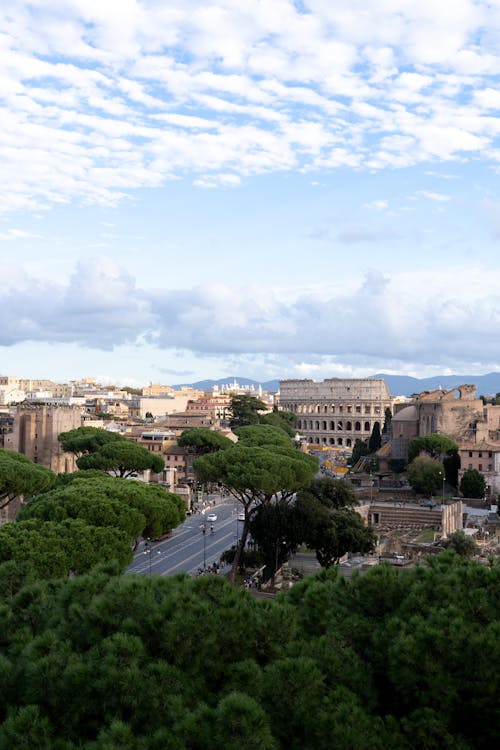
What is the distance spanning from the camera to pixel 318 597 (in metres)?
11.3

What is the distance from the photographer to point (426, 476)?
171 ft

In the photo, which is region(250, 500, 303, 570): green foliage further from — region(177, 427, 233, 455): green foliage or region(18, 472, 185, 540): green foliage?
region(177, 427, 233, 455): green foliage

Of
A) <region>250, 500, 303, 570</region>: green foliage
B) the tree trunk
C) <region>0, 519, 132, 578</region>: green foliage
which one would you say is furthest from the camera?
<region>250, 500, 303, 570</region>: green foliage

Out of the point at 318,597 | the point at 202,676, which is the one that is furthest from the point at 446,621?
the point at 202,676

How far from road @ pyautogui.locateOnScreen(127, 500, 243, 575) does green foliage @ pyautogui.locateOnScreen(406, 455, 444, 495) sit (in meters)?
11.7

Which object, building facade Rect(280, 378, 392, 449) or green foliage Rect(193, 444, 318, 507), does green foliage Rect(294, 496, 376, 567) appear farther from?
building facade Rect(280, 378, 392, 449)

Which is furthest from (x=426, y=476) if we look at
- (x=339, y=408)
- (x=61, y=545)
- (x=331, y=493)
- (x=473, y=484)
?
(x=339, y=408)

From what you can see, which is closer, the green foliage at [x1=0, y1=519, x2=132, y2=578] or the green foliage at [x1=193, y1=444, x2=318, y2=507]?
the green foliage at [x1=0, y1=519, x2=132, y2=578]

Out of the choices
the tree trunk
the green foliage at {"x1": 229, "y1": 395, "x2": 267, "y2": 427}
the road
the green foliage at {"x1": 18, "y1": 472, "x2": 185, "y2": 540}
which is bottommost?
the road

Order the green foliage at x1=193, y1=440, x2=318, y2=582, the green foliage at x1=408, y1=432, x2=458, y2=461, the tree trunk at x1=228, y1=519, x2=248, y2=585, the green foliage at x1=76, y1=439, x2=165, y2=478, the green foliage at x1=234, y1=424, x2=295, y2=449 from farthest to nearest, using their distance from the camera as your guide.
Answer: the green foliage at x1=408, y1=432, x2=458, y2=461
the green foliage at x1=234, y1=424, x2=295, y2=449
the green foliage at x1=76, y1=439, x2=165, y2=478
the green foliage at x1=193, y1=440, x2=318, y2=582
the tree trunk at x1=228, y1=519, x2=248, y2=585

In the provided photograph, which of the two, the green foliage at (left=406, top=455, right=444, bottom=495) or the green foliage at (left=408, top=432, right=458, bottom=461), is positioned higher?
the green foliage at (left=408, top=432, right=458, bottom=461)

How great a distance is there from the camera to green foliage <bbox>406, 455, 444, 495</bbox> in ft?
171

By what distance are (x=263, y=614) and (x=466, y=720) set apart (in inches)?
107

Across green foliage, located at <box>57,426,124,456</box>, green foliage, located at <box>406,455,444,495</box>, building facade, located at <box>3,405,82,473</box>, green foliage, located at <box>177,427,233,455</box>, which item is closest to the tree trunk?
green foliage, located at <box>57,426,124,456</box>
